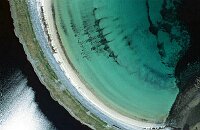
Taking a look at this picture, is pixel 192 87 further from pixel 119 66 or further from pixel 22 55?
pixel 22 55

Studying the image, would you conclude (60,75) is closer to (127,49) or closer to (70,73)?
(70,73)

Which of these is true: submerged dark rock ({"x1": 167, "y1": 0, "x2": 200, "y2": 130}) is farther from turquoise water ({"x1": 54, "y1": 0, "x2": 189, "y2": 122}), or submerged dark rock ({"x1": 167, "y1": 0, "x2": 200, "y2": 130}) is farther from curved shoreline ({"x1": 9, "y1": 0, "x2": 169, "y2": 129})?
curved shoreline ({"x1": 9, "y1": 0, "x2": 169, "y2": 129})

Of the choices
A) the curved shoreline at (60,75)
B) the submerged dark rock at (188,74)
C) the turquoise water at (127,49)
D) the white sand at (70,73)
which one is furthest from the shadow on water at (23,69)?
the submerged dark rock at (188,74)

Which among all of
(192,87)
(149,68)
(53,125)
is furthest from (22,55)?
(192,87)

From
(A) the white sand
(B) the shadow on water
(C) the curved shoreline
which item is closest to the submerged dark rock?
(C) the curved shoreline

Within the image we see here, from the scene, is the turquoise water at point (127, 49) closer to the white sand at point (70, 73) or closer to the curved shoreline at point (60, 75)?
the white sand at point (70, 73)
